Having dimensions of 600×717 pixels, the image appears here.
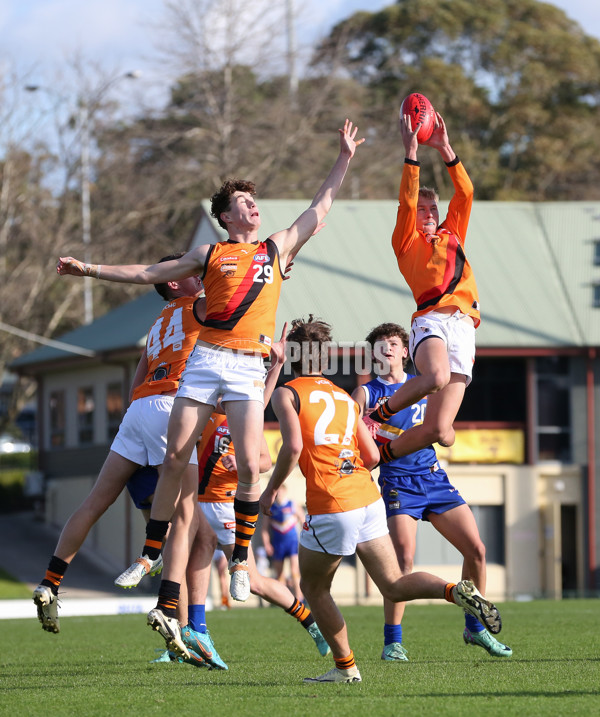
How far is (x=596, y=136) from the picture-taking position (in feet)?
150

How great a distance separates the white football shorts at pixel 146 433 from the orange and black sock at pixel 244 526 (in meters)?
0.77

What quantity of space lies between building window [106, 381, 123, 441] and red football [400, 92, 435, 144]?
23888 millimetres

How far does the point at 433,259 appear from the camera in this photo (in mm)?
8523

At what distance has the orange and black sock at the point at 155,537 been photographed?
7.75 metres

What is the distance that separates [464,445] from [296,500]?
14.2ft

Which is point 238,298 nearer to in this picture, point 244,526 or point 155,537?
point 244,526

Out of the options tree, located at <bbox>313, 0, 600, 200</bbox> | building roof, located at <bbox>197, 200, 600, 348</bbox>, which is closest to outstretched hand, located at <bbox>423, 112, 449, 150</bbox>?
building roof, located at <bbox>197, 200, 600, 348</bbox>

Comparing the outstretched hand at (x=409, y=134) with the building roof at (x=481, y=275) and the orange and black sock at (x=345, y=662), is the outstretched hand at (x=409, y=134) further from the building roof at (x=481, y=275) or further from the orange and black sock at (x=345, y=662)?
the building roof at (x=481, y=275)

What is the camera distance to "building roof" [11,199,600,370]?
95.1 ft

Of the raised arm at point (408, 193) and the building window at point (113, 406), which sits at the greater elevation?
the raised arm at point (408, 193)

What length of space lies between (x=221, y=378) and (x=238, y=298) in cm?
50

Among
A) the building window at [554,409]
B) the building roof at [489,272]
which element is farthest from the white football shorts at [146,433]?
the building window at [554,409]

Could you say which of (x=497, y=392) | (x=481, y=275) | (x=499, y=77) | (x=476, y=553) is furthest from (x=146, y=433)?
(x=499, y=77)

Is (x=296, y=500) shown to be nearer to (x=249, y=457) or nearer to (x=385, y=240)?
(x=385, y=240)
